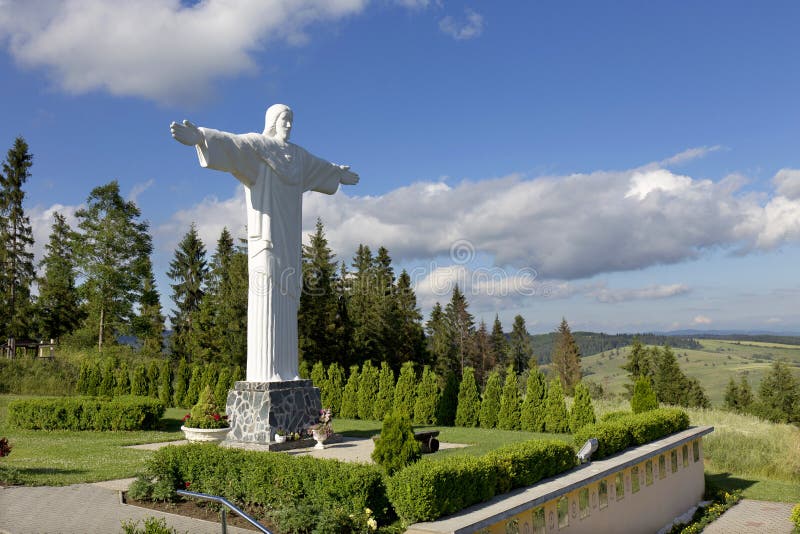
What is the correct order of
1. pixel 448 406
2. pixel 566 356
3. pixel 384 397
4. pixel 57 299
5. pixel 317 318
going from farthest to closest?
1. pixel 566 356
2. pixel 57 299
3. pixel 317 318
4. pixel 384 397
5. pixel 448 406

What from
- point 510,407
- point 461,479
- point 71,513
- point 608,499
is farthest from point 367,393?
point 461,479

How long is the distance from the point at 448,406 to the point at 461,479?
39.9ft

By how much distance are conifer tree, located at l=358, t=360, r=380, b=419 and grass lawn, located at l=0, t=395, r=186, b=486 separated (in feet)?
18.6

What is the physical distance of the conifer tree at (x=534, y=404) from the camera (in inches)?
623

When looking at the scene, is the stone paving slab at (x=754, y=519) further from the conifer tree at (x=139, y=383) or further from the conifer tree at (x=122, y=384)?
the conifer tree at (x=122, y=384)

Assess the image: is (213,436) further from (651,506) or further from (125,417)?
(651,506)

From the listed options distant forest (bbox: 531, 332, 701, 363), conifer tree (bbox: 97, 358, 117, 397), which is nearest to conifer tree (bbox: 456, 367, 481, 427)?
conifer tree (bbox: 97, 358, 117, 397)

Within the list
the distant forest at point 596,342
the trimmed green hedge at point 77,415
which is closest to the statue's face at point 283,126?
the trimmed green hedge at point 77,415

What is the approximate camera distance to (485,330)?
178 ft

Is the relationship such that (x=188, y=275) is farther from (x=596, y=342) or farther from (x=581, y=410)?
(x=596, y=342)

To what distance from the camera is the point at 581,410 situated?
15023 mm

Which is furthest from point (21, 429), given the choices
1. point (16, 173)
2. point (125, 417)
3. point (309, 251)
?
point (16, 173)

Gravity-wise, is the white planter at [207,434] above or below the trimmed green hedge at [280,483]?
below

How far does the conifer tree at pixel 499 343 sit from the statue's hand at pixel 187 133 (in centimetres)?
4617
